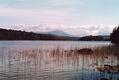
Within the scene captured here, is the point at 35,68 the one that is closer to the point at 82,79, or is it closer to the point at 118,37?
the point at 82,79

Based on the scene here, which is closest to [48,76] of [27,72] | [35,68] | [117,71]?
[27,72]

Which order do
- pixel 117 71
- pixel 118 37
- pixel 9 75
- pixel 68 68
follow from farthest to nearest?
1. pixel 118 37
2. pixel 68 68
3. pixel 117 71
4. pixel 9 75

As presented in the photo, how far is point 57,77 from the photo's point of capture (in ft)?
107

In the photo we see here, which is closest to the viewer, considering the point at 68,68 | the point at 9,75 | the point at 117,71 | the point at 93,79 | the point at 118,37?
the point at 93,79

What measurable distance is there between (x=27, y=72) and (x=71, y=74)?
530cm

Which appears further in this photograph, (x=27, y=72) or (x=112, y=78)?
(x=27, y=72)

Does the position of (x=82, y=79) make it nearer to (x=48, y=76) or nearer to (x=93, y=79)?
(x=93, y=79)

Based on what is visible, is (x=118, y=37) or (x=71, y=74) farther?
(x=118, y=37)

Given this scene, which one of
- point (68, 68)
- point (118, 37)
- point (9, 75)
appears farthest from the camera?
point (118, 37)

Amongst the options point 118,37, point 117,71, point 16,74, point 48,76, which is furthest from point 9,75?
point 118,37

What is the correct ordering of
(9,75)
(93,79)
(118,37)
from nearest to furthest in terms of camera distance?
(93,79) < (9,75) < (118,37)

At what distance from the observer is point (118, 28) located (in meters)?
135

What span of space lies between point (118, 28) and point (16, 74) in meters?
→ 106

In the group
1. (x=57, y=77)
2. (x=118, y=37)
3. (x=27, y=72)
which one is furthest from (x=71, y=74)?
(x=118, y=37)
